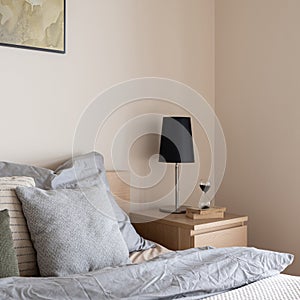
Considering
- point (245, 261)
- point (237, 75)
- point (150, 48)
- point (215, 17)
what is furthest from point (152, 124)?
point (245, 261)

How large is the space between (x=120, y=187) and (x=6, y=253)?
116cm

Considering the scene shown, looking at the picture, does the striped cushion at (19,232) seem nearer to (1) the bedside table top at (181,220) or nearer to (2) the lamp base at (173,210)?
(1) the bedside table top at (181,220)

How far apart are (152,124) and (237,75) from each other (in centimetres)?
68

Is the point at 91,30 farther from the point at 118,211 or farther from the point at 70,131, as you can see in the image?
the point at 118,211

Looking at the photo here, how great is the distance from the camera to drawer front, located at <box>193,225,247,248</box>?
2731mm

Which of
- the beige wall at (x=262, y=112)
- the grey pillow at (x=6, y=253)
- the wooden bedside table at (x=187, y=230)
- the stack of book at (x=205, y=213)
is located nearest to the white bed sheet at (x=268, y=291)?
the grey pillow at (x=6, y=253)

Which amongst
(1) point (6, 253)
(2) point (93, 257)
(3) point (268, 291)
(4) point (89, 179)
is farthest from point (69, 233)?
(3) point (268, 291)

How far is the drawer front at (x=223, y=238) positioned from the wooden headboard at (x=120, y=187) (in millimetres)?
502

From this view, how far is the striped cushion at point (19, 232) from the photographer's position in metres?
2.08

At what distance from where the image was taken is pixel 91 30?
2895 millimetres

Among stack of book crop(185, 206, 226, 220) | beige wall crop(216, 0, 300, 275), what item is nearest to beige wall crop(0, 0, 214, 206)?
beige wall crop(216, 0, 300, 275)

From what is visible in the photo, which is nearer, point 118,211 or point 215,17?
point 118,211

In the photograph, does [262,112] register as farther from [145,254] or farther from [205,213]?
[145,254]

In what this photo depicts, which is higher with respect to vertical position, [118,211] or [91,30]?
[91,30]
